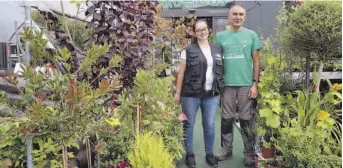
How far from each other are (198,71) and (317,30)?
1.06 m

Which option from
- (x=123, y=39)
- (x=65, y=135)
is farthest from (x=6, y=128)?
(x=123, y=39)

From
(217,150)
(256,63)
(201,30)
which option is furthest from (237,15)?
(217,150)

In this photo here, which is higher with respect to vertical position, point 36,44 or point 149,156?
point 36,44

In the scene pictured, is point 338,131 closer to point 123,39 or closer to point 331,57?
point 331,57

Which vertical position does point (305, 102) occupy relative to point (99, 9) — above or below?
below

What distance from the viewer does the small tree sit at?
2.49 m

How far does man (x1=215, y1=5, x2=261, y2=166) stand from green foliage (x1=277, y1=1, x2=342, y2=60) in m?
0.38

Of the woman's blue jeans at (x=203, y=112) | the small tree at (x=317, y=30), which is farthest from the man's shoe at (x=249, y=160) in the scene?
the small tree at (x=317, y=30)

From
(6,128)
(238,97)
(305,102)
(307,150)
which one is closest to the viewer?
(6,128)

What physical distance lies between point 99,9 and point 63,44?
1.14ft

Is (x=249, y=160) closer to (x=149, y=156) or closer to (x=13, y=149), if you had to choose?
(x=149, y=156)

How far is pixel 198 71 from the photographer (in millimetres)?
2938

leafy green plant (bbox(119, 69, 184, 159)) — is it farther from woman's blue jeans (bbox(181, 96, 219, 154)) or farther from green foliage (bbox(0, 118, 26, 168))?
green foliage (bbox(0, 118, 26, 168))

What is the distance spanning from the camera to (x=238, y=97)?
3074 millimetres
